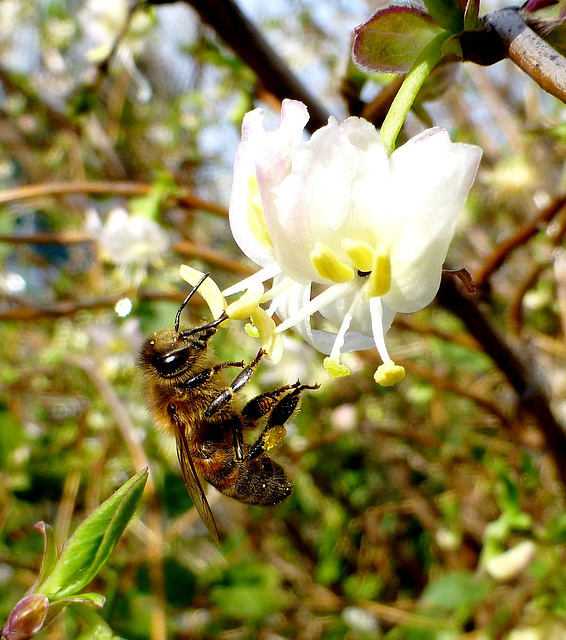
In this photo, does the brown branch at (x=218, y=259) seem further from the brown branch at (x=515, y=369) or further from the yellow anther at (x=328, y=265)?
the yellow anther at (x=328, y=265)

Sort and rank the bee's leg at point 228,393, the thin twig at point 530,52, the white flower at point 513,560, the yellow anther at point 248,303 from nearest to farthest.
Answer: the thin twig at point 530,52
the yellow anther at point 248,303
the bee's leg at point 228,393
the white flower at point 513,560

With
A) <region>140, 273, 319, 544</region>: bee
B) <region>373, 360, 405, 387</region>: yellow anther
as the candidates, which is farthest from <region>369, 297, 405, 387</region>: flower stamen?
<region>140, 273, 319, 544</region>: bee

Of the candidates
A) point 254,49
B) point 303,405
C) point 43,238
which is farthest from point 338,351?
point 303,405

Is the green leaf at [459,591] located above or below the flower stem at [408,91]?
below

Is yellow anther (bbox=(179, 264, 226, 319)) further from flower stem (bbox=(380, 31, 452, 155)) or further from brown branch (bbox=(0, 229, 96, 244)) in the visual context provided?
brown branch (bbox=(0, 229, 96, 244))

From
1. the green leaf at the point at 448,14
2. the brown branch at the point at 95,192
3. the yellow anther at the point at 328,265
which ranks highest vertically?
the green leaf at the point at 448,14

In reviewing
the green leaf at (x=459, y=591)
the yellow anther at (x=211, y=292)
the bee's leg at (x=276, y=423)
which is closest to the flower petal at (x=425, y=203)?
the yellow anther at (x=211, y=292)

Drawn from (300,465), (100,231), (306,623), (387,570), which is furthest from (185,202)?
(387,570)

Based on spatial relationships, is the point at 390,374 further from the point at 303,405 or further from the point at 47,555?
the point at 303,405
